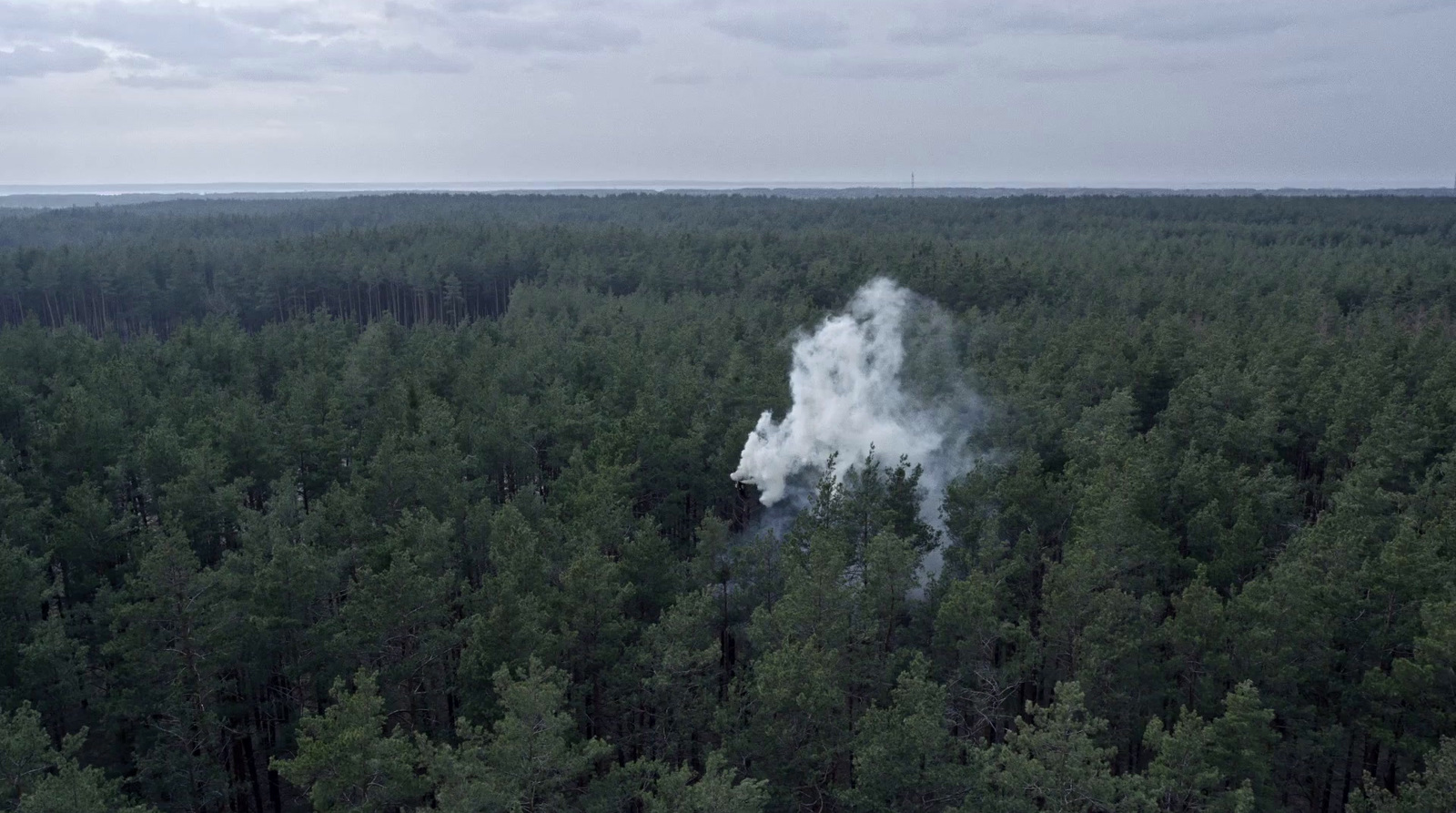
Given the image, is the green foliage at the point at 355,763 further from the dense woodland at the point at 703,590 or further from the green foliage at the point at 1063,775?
the green foliage at the point at 1063,775

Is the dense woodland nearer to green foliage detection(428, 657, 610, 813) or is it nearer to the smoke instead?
green foliage detection(428, 657, 610, 813)

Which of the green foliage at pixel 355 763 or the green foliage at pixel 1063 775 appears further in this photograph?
the green foliage at pixel 355 763

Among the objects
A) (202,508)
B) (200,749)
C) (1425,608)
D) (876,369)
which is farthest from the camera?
(876,369)

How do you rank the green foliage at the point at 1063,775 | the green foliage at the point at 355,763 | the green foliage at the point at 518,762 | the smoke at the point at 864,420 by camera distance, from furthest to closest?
the smoke at the point at 864,420 < the green foliage at the point at 355,763 < the green foliage at the point at 518,762 < the green foliage at the point at 1063,775

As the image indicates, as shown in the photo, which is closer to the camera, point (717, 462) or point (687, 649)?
point (687, 649)

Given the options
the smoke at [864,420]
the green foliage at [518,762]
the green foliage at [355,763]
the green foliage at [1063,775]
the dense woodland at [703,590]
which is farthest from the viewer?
the smoke at [864,420]

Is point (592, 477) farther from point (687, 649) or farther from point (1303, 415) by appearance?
point (1303, 415)

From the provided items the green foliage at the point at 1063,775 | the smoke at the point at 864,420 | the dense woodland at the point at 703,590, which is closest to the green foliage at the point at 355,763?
the dense woodland at the point at 703,590

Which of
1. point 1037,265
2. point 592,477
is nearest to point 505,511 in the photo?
point 592,477
